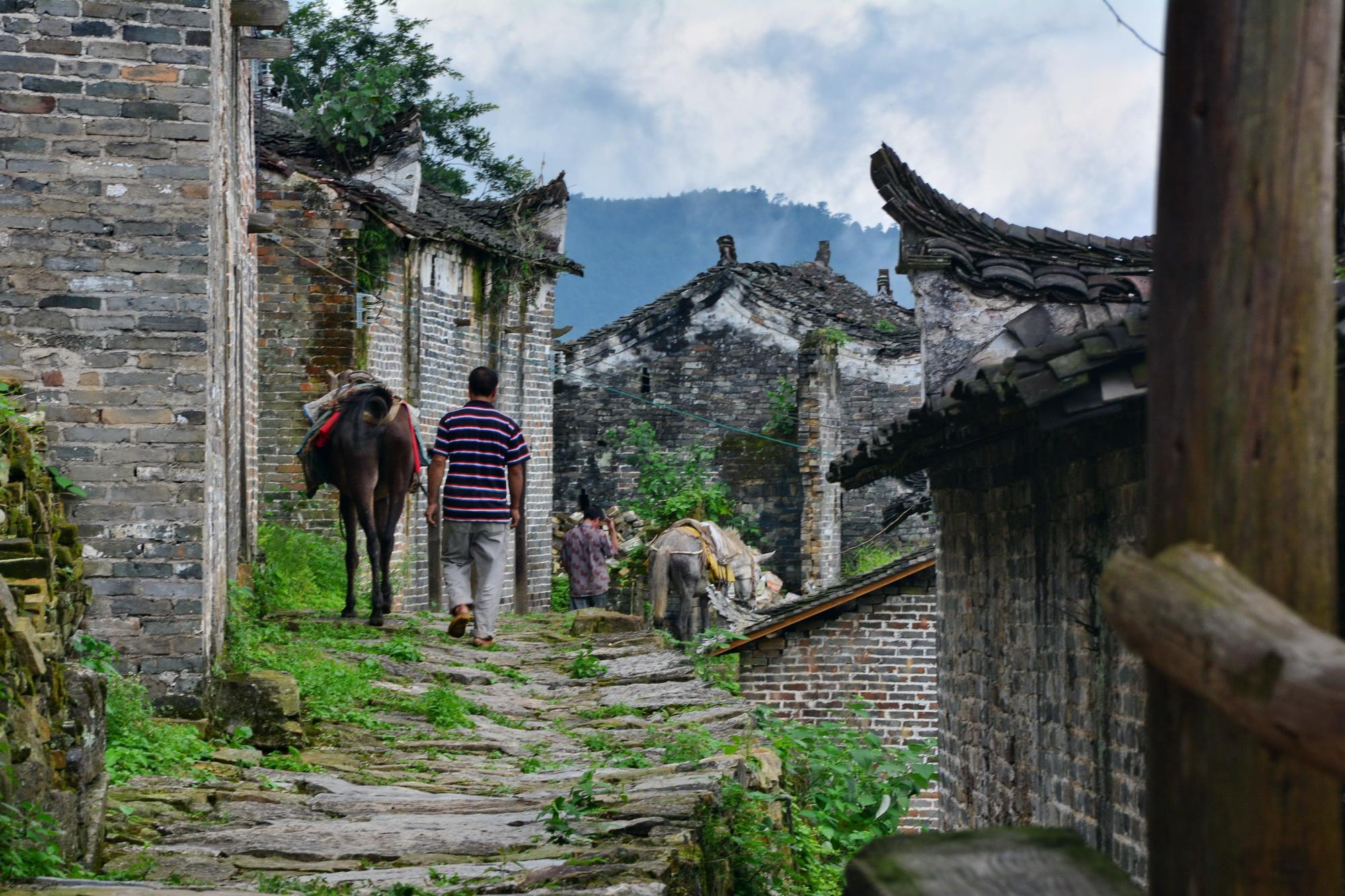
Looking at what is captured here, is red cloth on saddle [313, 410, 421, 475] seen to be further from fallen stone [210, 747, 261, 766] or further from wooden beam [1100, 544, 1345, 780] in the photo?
wooden beam [1100, 544, 1345, 780]

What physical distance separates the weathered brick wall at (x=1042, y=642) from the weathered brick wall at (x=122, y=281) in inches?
156

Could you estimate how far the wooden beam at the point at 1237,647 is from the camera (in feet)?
5.14

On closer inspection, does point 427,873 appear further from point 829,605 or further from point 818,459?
point 818,459

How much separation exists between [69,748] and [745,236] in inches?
6319

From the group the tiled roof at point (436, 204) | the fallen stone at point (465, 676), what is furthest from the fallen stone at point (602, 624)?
the tiled roof at point (436, 204)

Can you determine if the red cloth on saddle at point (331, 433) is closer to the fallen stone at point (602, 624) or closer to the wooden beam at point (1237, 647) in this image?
the fallen stone at point (602, 624)

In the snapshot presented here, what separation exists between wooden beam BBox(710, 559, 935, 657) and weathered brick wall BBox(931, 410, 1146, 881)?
18.3 ft

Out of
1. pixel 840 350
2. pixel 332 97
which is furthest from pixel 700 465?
pixel 332 97

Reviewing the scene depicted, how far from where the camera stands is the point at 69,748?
13.5 feet

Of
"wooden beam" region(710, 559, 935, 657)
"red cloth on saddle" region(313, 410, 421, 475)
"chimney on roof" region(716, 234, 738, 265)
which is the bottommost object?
"wooden beam" region(710, 559, 935, 657)

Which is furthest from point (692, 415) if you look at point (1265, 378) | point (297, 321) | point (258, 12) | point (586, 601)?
point (1265, 378)

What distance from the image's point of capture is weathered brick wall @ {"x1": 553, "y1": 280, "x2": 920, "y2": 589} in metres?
27.5

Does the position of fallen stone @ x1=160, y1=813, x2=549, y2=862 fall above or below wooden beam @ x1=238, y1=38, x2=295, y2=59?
below

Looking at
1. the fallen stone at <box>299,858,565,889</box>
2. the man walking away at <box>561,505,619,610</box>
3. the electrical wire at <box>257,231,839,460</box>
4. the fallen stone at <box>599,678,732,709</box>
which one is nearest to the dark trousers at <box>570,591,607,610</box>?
the man walking away at <box>561,505,619,610</box>
